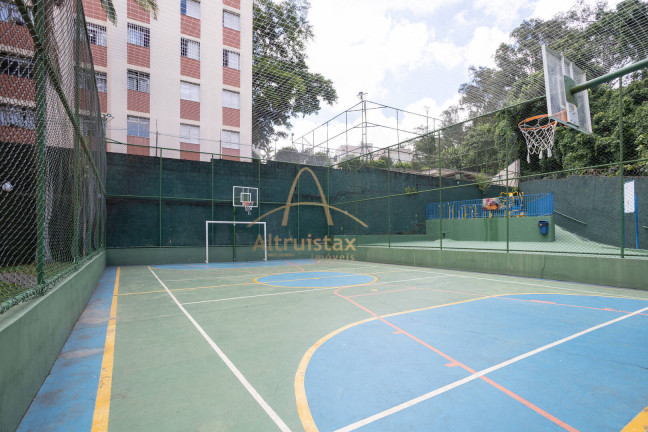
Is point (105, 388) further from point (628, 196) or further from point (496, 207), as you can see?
point (496, 207)

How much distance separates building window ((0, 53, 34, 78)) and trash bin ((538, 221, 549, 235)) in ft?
49.2

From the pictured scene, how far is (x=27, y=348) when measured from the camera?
6.66 ft

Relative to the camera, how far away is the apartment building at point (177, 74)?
15.8 m

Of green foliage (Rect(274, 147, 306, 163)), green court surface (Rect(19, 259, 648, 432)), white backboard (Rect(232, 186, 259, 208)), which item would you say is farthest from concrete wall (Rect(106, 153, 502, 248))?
green court surface (Rect(19, 259, 648, 432))

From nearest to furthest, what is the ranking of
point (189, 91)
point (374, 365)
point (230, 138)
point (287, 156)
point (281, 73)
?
point (374, 365), point (287, 156), point (281, 73), point (189, 91), point (230, 138)

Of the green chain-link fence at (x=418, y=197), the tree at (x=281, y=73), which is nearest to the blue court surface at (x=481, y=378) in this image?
the green chain-link fence at (x=418, y=197)

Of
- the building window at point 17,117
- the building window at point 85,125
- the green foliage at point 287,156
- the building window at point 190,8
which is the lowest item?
the building window at point 17,117

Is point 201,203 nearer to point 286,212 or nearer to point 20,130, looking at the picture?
point 286,212

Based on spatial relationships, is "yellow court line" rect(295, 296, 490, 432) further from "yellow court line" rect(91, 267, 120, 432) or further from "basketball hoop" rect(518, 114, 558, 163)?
"basketball hoop" rect(518, 114, 558, 163)

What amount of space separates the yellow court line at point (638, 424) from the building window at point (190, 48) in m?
21.3

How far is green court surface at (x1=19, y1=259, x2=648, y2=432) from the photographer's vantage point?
78.1 inches

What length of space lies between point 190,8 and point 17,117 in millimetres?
19992

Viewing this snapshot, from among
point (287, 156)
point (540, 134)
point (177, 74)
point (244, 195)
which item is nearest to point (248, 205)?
point (244, 195)

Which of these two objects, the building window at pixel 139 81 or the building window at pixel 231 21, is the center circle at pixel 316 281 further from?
the building window at pixel 231 21
